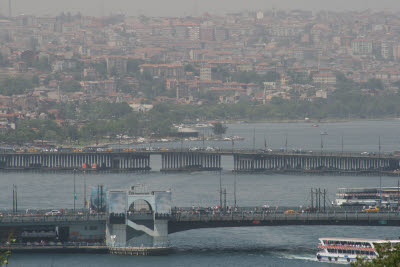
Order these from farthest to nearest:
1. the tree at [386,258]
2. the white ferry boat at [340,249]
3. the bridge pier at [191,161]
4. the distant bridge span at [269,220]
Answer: the bridge pier at [191,161] → the distant bridge span at [269,220] → the white ferry boat at [340,249] → the tree at [386,258]

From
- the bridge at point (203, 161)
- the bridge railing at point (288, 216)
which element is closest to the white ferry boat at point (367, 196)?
the bridge railing at point (288, 216)

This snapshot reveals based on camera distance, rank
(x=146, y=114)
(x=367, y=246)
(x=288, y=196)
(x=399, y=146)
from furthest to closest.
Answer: (x=146, y=114) → (x=399, y=146) → (x=288, y=196) → (x=367, y=246)

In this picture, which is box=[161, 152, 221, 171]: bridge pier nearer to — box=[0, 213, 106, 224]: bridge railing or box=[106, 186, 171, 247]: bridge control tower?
box=[0, 213, 106, 224]: bridge railing

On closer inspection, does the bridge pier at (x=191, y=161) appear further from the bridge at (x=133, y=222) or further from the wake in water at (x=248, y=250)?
the wake in water at (x=248, y=250)

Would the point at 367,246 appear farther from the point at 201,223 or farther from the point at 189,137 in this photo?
the point at 189,137

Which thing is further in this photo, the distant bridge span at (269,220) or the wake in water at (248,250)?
the distant bridge span at (269,220)

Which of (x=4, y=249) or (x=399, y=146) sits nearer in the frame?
(x=4, y=249)

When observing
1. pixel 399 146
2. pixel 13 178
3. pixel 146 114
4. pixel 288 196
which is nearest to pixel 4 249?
pixel 288 196
